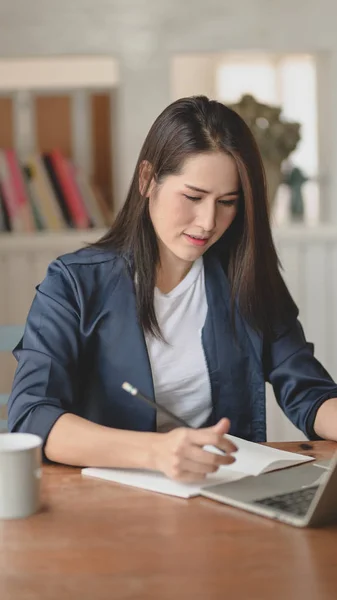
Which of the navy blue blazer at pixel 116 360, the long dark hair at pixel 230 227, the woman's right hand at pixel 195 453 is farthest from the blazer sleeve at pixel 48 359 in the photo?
the woman's right hand at pixel 195 453

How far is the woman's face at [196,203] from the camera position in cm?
177

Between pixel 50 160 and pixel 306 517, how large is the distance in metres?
2.53

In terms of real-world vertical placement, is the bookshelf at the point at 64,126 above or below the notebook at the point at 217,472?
above

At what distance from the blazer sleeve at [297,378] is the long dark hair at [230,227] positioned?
40mm

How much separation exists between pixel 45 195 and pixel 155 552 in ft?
8.26

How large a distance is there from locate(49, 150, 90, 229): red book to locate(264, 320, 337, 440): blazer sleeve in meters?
1.67

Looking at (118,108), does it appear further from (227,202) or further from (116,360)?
(116,360)

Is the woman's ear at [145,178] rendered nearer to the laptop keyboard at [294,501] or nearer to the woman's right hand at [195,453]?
the woman's right hand at [195,453]

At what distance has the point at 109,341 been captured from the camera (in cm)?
181

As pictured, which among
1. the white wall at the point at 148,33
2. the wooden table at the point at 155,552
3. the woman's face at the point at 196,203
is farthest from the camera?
the white wall at the point at 148,33

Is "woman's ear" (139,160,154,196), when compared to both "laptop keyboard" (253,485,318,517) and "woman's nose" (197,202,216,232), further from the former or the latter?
"laptop keyboard" (253,485,318,517)

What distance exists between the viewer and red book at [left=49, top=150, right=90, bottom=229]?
3.53 meters

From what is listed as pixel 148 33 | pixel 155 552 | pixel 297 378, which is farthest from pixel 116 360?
pixel 148 33

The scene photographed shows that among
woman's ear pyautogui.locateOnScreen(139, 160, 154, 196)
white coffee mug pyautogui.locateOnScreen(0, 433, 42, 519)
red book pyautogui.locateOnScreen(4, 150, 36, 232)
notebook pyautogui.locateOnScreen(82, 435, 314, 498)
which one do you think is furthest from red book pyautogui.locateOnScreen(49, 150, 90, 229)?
white coffee mug pyautogui.locateOnScreen(0, 433, 42, 519)
